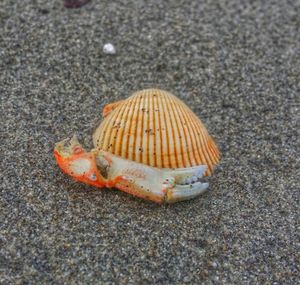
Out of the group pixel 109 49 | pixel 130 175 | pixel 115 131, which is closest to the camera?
pixel 130 175

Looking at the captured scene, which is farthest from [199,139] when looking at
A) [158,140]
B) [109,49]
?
[109,49]

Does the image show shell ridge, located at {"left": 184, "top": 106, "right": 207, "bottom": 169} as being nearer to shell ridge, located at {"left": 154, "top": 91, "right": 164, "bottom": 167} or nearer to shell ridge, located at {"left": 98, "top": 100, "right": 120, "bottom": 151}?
shell ridge, located at {"left": 154, "top": 91, "right": 164, "bottom": 167}

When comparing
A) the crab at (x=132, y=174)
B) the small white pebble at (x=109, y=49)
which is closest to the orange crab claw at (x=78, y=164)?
the crab at (x=132, y=174)

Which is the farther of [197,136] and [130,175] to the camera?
[197,136]

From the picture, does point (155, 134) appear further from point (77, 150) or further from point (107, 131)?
point (77, 150)

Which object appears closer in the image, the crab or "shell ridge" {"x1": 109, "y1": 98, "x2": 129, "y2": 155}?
the crab

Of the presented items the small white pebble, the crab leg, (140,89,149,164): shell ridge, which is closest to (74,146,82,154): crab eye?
the crab leg

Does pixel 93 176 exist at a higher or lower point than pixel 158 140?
lower

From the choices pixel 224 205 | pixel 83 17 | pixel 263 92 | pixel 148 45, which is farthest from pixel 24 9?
pixel 224 205

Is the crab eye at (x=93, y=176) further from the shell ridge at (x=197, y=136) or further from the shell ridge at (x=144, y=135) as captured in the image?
the shell ridge at (x=197, y=136)
